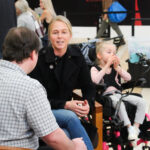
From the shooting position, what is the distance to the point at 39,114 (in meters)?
1.51

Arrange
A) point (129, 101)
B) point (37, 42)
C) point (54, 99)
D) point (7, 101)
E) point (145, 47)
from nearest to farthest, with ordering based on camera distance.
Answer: point (7, 101) → point (37, 42) → point (54, 99) → point (129, 101) → point (145, 47)

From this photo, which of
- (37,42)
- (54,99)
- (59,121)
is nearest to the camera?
(37,42)

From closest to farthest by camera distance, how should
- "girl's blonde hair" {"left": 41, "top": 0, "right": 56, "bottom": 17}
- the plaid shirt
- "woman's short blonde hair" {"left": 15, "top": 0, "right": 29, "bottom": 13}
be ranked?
the plaid shirt < "woman's short blonde hair" {"left": 15, "top": 0, "right": 29, "bottom": 13} < "girl's blonde hair" {"left": 41, "top": 0, "right": 56, "bottom": 17}

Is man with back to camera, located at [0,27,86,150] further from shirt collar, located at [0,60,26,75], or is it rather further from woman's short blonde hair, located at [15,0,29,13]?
woman's short blonde hair, located at [15,0,29,13]

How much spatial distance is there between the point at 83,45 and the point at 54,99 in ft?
3.64

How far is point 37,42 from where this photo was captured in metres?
1.66

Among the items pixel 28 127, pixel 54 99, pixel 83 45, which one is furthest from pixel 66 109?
pixel 83 45

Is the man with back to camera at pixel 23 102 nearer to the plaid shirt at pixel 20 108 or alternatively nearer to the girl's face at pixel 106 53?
the plaid shirt at pixel 20 108

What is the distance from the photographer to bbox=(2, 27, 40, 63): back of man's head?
1.61 meters

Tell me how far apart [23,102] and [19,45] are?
294 millimetres

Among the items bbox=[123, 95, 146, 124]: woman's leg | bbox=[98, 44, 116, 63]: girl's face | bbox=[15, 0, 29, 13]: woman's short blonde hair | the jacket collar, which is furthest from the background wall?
the jacket collar

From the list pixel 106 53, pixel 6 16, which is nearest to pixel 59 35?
pixel 106 53

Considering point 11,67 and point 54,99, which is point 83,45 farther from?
point 11,67

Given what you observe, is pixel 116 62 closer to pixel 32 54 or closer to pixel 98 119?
pixel 98 119
